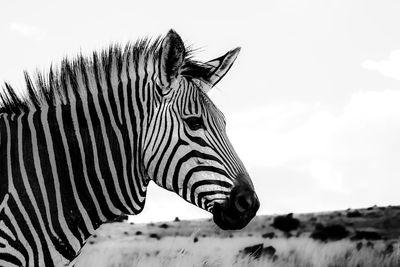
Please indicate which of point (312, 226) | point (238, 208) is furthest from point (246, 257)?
point (238, 208)

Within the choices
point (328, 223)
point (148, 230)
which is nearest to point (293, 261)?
point (328, 223)

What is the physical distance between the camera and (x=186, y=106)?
6.47 m

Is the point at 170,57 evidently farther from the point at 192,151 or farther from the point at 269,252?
the point at 269,252

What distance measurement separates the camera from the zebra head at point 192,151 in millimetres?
6223

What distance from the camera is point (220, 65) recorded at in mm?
7086

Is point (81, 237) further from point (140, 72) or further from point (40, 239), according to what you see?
point (140, 72)

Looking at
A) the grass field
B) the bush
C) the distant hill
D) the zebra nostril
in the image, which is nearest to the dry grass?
the grass field

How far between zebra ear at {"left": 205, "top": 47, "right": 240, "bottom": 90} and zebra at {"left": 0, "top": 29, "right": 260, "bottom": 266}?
1.00 ft

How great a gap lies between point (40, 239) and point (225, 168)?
1926 mm

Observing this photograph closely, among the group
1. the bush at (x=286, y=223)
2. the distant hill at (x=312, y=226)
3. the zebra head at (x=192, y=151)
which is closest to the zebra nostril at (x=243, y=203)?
the zebra head at (x=192, y=151)

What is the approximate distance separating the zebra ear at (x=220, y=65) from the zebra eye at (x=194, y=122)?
2.17ft

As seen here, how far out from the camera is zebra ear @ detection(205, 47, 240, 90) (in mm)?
6941

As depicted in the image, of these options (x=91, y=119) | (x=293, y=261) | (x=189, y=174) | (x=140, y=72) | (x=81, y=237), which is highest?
(x=140, y=72)

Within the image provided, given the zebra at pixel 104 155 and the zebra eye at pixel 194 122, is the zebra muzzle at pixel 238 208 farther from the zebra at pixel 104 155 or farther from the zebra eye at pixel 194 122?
the zebra eye at pixel 194 122
